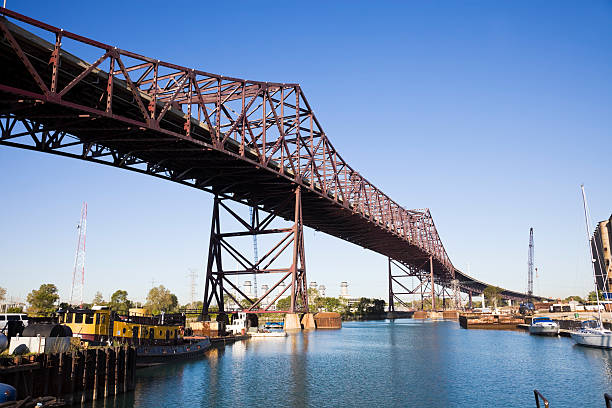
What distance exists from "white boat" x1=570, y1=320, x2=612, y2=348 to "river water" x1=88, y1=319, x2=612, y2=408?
1034mm

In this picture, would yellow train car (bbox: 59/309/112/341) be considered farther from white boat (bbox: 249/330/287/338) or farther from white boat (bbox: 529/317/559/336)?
white boat (bbox: 529/317/559/336)

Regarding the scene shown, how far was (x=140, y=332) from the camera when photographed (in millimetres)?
38125

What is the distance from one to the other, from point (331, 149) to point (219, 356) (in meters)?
41.0

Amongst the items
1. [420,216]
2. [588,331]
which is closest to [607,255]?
[420,216]

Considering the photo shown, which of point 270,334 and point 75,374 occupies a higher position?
point 75,374

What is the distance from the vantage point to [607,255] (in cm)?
12325

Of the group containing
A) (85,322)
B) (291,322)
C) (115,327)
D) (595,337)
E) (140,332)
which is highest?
(85,322)

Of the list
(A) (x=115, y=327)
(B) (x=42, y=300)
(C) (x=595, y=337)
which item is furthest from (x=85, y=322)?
(B) (x=42, y=300)

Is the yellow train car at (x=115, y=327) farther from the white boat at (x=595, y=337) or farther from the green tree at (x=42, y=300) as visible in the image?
the green tree at (x=42, y=300)

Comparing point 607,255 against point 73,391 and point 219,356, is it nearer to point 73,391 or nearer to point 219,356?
point 219,356

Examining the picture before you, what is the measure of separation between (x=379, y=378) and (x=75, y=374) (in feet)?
64.6

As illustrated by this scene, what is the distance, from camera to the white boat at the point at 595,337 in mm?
45656

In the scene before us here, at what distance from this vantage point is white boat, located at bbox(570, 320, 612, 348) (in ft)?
150

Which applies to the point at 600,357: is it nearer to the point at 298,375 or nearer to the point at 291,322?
the point at 298,375
